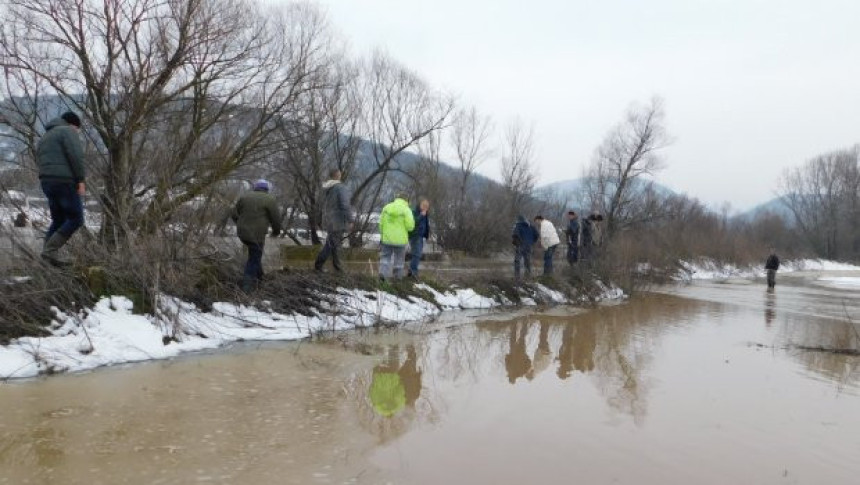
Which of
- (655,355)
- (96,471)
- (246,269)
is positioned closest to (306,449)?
(96,471)

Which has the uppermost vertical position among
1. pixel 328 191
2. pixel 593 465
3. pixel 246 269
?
pixel 328 191

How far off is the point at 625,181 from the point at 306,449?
49555mm

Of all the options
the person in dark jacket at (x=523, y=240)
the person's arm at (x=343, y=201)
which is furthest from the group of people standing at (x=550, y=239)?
the person's arm at (x=343, y=201)

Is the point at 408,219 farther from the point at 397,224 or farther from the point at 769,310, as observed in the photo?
the point at 769,310

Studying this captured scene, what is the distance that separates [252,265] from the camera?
874 centimetres

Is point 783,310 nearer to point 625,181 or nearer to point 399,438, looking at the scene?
point 399,438

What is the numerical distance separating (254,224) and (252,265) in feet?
1.98

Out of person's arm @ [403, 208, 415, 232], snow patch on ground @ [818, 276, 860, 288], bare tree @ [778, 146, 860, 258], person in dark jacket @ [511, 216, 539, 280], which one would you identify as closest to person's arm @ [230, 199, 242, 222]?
person's arm @ [403, 208, 415, 232]

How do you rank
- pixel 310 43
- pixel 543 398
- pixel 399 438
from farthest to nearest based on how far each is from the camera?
pixel 310 43
pixel 543 398
pixel 399 438

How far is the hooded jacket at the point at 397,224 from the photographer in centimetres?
1098

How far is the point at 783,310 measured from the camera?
637 inches

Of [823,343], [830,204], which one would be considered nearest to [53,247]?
[823,343]

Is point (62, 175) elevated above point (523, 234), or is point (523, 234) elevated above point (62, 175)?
point (62, 175)

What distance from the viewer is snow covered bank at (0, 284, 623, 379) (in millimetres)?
5672
